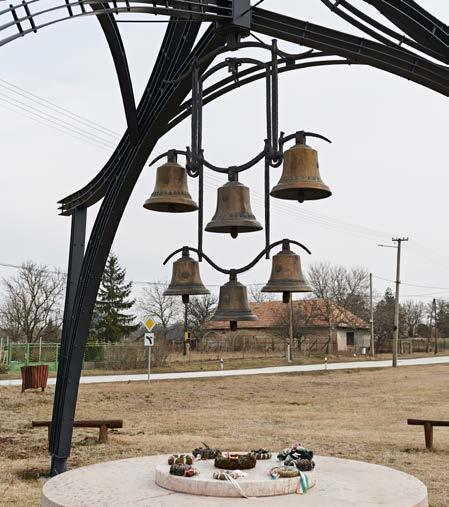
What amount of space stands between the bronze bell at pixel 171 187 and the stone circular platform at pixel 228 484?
2.43 m

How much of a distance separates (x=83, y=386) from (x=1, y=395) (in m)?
4.48

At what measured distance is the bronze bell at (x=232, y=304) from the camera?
634 centimetres

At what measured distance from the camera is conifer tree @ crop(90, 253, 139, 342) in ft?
190

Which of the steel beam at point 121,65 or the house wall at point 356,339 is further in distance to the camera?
the house wall at point 356,339

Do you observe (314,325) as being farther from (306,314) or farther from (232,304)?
(232,304)

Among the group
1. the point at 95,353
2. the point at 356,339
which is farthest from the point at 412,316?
the point at 95,353

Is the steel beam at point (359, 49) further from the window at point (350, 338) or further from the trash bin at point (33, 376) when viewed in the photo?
the window at point (350, 338)

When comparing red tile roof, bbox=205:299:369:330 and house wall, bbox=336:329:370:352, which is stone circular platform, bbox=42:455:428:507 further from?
house wall, bbox=336:329:370:352

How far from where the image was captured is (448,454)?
12.3 m

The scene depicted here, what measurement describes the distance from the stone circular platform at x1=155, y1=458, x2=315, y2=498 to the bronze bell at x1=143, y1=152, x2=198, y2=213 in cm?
243

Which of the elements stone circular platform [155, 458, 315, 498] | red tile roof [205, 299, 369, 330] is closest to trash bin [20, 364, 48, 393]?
stone circular platform [155, 458, 315, 498]

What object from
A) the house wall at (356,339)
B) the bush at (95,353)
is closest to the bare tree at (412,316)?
the house wall at (356,339)

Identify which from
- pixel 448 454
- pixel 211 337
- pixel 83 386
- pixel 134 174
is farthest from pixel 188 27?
pixel 211 337

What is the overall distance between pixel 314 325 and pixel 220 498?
58.8 m
